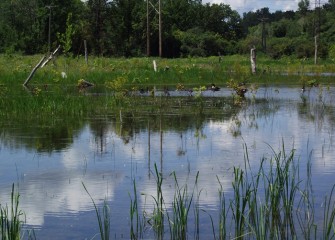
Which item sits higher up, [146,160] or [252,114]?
[252,114]

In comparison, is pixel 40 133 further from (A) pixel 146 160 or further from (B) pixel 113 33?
(B) pixel 113 33

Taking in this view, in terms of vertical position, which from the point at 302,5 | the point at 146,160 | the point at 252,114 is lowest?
the point at 146,160

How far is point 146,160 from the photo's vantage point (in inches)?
352

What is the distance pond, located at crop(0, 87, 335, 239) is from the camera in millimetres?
6113

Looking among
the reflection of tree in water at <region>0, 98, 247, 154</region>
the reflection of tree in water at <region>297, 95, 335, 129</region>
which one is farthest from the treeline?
the reflection of tree in water at <region>0, 98, 247, 154</region>

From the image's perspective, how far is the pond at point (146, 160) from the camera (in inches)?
241

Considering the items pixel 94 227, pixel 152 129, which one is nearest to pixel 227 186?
pixel 94 227

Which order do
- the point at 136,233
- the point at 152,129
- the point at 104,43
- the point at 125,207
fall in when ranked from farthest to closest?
the point at 104,43, the point at 152,129, the point at 125,207, the point at 136,233

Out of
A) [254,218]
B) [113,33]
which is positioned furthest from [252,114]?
[113,33]

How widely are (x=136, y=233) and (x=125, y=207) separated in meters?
0.86

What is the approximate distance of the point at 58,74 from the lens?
1028 inches

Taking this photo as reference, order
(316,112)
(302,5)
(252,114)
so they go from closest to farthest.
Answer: (252,114), (316,112), (302,5)

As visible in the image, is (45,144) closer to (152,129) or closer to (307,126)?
(152,129)

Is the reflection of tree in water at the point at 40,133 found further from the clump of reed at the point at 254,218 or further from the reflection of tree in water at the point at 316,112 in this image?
the clump of reed at the point at 254,218
